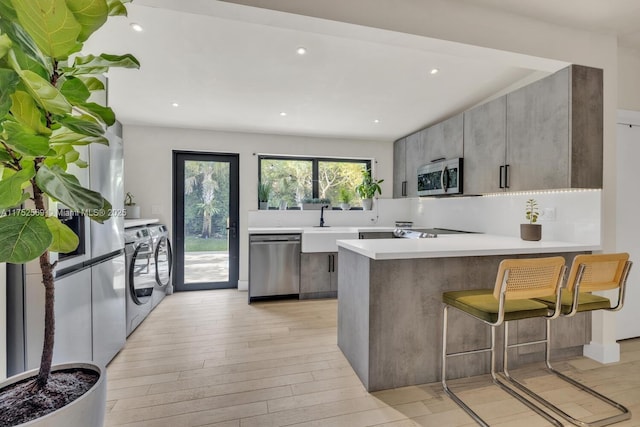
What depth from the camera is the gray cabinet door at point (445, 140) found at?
3.27 meters

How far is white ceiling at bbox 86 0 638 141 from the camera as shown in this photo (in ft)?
6.21

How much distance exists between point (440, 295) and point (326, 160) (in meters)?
3.24

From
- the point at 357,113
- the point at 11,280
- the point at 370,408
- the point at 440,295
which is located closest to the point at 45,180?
the point at 11,280

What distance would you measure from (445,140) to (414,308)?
7.43ft

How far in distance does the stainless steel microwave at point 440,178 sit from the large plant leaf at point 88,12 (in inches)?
126

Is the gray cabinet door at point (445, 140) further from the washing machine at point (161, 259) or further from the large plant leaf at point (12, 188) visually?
the washing machine at point (161, 259)

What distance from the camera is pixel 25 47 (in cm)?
75

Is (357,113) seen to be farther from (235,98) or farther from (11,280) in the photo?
(11,280)

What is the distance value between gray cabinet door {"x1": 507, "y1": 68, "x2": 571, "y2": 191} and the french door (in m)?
3.56

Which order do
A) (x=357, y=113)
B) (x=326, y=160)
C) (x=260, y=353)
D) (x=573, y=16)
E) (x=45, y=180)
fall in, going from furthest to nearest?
(x=326, y=160) < (x=357, y=113) < (x=260, y=353) < (x=573, y=16) < (x=45, y=180)

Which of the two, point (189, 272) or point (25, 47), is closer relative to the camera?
point (25, 47)

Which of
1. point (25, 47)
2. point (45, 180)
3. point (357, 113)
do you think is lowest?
point (45, 180)

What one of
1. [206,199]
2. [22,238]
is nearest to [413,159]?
[206,199]

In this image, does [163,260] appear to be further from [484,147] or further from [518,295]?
[484,147]
